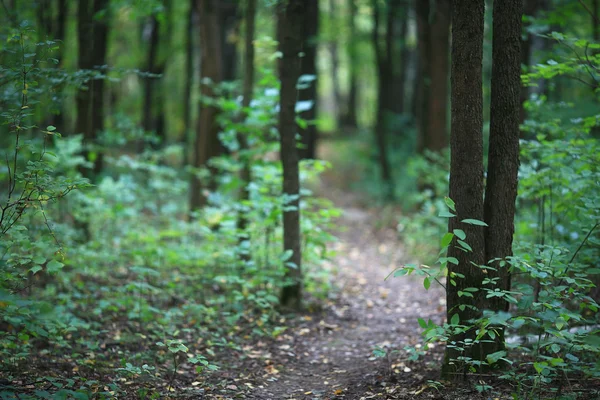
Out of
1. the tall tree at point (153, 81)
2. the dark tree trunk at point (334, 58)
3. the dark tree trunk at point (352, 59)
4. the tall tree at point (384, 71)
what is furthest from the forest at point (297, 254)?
the dark tree trunk at point (334, 58)

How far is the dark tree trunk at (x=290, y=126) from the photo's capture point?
21.2ft

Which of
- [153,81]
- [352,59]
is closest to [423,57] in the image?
[352,59]

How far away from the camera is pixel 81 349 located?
5.12 metres

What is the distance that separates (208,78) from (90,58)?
255cm

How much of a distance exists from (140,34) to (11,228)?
17679mm

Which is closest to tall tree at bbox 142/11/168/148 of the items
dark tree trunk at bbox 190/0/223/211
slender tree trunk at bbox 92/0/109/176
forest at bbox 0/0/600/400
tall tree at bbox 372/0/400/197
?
slender tree trunk at bbox 92/0/109/176

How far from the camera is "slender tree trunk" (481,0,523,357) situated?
13.8 ft

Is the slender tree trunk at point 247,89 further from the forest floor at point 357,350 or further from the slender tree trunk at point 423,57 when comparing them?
the slender tree trunk at point 423,57

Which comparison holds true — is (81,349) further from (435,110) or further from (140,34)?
(140,34)

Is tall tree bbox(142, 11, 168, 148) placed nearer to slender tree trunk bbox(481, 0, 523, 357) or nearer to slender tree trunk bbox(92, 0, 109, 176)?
slender tree trunk bbox(92, 0, 109, 176)

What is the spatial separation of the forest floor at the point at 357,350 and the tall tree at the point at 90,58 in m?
5.89

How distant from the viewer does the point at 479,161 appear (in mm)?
4086

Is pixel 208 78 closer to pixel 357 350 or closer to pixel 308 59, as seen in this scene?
pixel 308 59

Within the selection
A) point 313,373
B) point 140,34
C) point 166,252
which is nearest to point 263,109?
point 166,252
